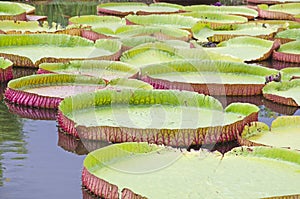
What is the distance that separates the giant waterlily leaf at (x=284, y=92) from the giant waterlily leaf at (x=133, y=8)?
4.63m

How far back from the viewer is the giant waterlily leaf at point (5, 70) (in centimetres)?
667

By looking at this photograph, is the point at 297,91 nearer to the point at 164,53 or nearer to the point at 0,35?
the point at 164,53

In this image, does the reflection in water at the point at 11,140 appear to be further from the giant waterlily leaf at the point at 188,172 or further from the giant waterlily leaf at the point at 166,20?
the giant waterlily leaf at the point at 166,20

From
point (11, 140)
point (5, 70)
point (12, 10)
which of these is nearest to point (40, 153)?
point (11, 140)

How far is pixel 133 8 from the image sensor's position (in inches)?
472

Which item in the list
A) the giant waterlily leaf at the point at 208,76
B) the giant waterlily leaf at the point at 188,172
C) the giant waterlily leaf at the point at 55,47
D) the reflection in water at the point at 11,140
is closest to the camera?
the giant waterlily leaf at the point at 188,172

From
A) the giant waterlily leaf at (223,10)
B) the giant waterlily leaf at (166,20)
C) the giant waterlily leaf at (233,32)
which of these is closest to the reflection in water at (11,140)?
the giant waterlily leaf at (233,32)

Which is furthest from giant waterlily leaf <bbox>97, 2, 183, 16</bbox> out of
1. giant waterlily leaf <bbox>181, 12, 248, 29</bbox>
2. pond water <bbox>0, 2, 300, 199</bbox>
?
pond water <bbox>0, 2, 300, 199</bbox>

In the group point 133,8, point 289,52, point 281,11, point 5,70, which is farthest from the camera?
point 281,11

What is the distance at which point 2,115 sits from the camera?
5.64 metres

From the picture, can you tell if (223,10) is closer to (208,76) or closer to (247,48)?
(247,48)

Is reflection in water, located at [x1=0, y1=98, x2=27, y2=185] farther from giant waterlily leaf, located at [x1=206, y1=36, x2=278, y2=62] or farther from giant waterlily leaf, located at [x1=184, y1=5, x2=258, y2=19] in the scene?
giant waterlily leaf, located at [x1=184, y1=5, x2=258, y2=19]

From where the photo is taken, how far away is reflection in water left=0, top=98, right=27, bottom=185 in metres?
4.64

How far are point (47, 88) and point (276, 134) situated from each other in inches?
74.0
